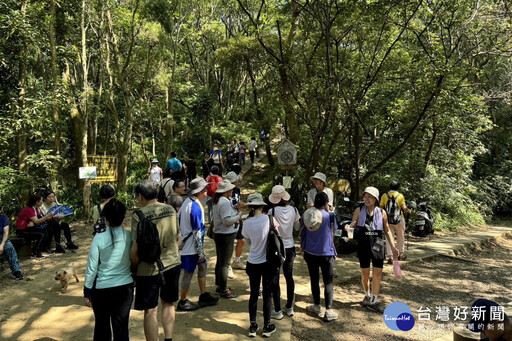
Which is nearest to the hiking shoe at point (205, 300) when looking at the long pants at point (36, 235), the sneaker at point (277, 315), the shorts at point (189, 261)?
the shorts at point (189, 261)

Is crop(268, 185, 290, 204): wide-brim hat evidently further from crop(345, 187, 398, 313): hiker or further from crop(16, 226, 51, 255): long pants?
crop(16, 226, 51, 255): long pants

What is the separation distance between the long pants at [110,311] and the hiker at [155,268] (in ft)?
0.53

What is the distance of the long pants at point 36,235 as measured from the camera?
671cm

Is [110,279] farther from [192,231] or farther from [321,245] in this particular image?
[321,245]

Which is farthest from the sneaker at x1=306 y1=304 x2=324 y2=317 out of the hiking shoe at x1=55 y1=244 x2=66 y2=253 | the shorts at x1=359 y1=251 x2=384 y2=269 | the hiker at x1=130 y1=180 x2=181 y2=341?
the hiking shoe at x1=55 y1=244 x2=66 y2=253

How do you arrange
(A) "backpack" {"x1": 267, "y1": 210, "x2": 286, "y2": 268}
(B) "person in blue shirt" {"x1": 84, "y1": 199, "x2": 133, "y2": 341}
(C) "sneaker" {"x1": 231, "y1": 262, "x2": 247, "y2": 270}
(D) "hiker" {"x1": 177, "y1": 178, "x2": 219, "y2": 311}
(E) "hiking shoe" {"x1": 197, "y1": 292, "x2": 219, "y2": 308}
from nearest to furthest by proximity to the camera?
(B) "person in blue shirt" {"x1": 84, "y1": 199, "x2": 133, "y2": 341}, (A) "backpack" {"x1": 267, "y1": 210, "x2": 286, "y2": 268}, (D) "hiker" {"x1": 177, "y1": 178, "x2": 219, "y2": 311}, (E) "hiking shoe" {"x1": 197, "y1": 292, "x2": 219, "y2": 308}, (C) "sneaker" {"x1": 231, "y1": 262, "x2": 247, "y2": 270}

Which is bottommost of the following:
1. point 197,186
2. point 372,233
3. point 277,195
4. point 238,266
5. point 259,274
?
point 238,266

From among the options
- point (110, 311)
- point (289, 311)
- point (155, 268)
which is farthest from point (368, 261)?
point (110, 311)

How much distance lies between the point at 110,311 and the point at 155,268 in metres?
0.52

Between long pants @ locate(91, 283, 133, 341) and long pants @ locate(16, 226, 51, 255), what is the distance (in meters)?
4.81

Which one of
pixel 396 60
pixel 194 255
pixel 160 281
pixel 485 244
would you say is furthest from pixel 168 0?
pixel 485 244

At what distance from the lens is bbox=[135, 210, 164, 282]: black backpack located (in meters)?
3.11

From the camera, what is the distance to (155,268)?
10.5ft

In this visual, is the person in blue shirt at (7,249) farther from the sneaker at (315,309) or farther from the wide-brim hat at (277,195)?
the sneaker at (315,309)
